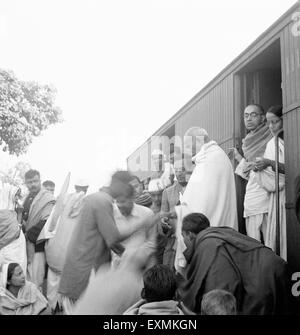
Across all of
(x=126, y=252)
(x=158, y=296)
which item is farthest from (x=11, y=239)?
(x=158, y=296)

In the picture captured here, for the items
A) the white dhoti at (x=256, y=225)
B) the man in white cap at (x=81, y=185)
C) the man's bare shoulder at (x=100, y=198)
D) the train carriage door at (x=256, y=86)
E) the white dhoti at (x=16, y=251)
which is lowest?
the white dhoti at (x=16, y=251)

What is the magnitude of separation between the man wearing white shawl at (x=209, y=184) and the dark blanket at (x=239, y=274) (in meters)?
0.13

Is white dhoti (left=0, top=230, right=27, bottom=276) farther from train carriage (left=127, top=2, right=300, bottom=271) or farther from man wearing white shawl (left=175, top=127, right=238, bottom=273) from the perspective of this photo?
man wearing white shawl (left=175, top=127, right=238, bottom=273)

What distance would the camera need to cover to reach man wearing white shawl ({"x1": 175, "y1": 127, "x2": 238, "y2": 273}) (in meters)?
2.12

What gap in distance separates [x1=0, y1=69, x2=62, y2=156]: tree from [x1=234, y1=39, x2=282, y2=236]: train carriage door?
811mm

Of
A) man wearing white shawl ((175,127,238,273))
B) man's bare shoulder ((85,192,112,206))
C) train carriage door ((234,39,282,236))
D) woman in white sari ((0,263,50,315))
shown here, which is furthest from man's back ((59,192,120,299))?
train carriage door ((234,39,282,236))

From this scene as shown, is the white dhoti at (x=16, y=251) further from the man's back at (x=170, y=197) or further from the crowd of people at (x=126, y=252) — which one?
the man's back at (x=170, y=197)

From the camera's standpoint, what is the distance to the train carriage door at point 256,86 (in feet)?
6.88

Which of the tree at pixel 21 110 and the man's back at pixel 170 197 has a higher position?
the tree at pixel 21 110

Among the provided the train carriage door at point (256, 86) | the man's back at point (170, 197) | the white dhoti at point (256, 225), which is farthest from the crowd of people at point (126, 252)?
the train carriage door at point (256, 86)

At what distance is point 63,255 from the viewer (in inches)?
78.5

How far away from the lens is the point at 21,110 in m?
2.00
